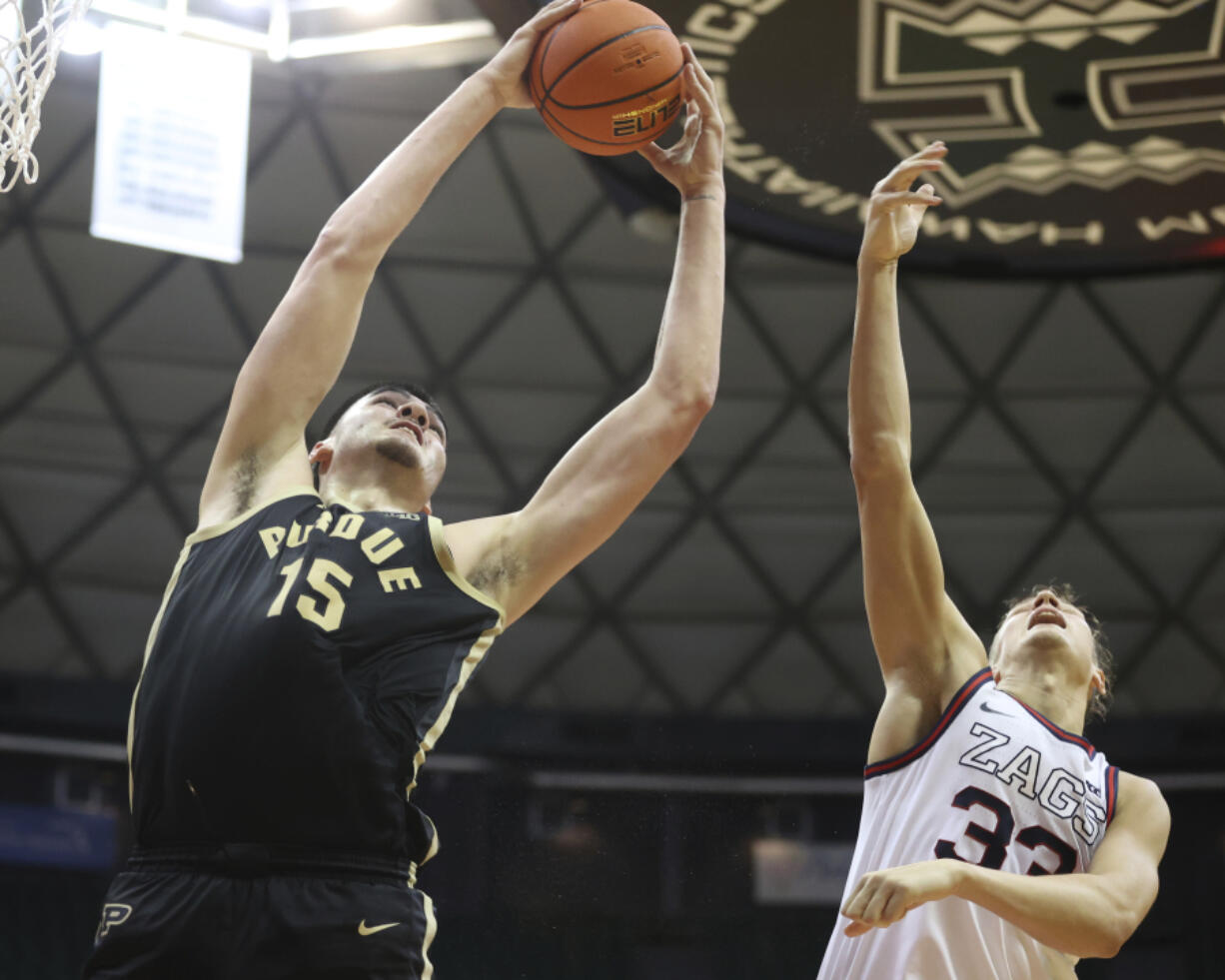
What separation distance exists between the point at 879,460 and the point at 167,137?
6.71 meters

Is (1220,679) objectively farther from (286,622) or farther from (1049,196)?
(286,622)

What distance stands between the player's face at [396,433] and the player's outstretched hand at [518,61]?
750 millimetres

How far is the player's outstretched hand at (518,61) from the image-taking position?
10.0ft

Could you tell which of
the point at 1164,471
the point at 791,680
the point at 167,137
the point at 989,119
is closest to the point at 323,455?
the point at 989,119

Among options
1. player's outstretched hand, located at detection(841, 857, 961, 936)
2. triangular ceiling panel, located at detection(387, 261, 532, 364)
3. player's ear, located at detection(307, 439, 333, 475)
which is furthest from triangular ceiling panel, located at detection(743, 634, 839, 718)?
player's outstretched hand, located at detection(841, 857, 961, 936)

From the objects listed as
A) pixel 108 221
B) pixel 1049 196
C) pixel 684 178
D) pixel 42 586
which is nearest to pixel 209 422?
pixel 42 586

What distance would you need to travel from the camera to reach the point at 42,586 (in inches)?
451

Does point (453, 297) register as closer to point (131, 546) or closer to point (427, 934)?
point (131, 546)

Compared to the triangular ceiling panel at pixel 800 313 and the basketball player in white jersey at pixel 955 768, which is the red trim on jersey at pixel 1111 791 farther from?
the triangular ceiling panel at pixel 800 313

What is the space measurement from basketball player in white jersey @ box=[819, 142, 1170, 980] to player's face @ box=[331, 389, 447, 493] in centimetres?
133

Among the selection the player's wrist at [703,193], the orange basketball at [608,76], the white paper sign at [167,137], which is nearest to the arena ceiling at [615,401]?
the white paper sign at [167,137]

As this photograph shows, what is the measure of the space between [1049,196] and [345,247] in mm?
6195

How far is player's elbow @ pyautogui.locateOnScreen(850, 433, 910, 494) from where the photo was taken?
362cm

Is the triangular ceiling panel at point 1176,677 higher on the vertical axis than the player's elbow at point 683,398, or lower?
higher
